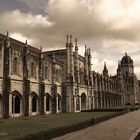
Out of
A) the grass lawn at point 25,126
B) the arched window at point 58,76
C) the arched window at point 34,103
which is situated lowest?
the grass lawn at point 25,126

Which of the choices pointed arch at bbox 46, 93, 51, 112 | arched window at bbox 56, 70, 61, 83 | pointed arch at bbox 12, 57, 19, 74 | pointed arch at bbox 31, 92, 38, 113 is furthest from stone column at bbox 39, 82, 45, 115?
arched window at bbox 56, 70, 61, 83

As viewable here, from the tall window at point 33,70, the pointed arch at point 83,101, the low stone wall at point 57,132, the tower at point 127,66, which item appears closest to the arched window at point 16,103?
the tall window at point 33,70

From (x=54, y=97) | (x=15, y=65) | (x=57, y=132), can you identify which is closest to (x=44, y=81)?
(x=54, y=97)

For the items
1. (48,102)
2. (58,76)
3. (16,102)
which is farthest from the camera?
(58,76)

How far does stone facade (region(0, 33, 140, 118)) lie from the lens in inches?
1519

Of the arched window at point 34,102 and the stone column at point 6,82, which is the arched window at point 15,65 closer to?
the stone column at point 6,82

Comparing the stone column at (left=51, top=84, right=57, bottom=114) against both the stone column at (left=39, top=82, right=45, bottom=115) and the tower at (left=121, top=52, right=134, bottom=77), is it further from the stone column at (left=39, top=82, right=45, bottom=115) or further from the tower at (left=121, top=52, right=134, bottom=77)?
the tower at (left=121, top=52, right=134, bottom=77)

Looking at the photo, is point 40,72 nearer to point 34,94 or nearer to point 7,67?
point 34,94

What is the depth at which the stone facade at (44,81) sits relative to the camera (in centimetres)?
3858

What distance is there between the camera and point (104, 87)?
89.7 meters

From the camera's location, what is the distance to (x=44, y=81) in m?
49.0

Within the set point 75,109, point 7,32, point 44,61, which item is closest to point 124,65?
point 75,109

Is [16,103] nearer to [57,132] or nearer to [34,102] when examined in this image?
[34,102]

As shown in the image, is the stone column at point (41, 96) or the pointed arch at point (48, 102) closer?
the stone column at point (41, 96)
